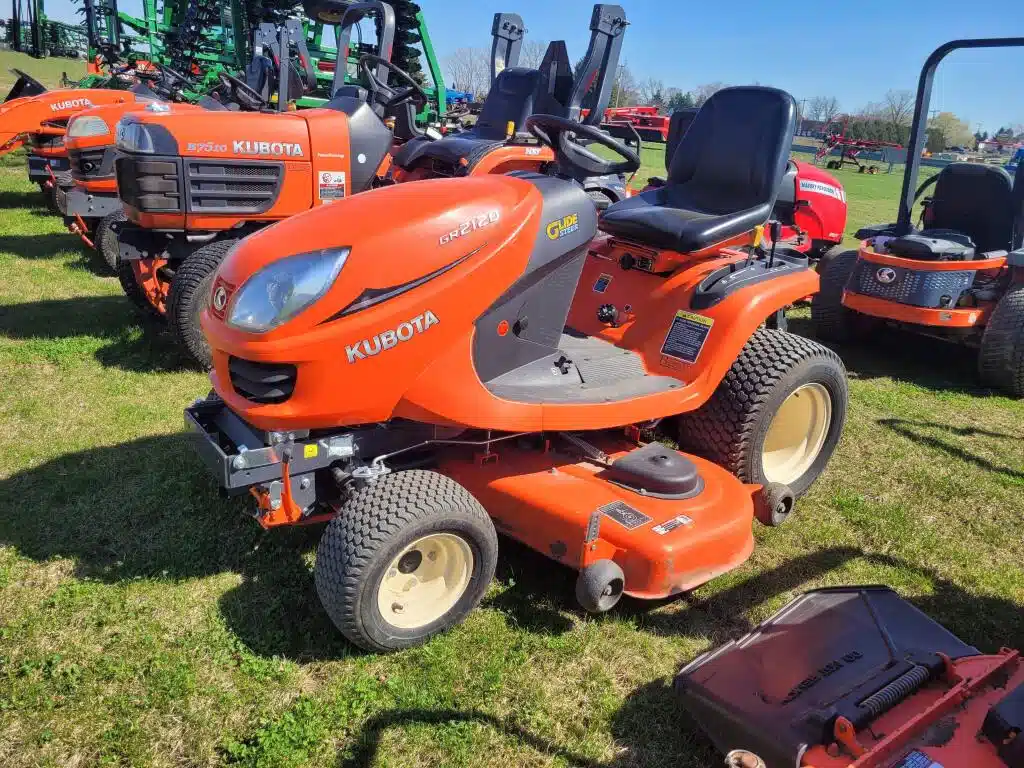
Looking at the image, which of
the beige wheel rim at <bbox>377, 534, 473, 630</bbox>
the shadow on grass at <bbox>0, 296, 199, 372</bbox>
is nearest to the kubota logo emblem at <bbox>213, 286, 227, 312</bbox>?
the beige wheel rim at <bbox>377, 534, 473, 630</bbox>

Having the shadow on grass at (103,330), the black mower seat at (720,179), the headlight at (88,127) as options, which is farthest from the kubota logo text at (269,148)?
the headlight at (88,127)

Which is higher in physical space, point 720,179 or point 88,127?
point 720,179

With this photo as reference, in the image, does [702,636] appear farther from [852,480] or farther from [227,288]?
[227,288]

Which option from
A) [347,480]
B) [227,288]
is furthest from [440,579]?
[227,288]

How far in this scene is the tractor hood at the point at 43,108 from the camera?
787 centimetres

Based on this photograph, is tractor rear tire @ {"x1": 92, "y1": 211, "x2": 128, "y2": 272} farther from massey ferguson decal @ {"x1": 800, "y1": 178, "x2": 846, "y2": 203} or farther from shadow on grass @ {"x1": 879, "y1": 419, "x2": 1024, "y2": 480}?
massey ferguson decal @ {"x1": 800, "y1": 178, "x2": 846, "y2": 203}

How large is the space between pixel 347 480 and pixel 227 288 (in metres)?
0.68

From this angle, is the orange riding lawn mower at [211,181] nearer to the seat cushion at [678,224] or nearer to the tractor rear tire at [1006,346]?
the seat cushion at [678,224]

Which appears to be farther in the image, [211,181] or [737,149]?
[211,181]

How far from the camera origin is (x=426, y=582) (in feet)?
8.24

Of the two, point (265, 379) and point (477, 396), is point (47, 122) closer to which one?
point (265, 379)

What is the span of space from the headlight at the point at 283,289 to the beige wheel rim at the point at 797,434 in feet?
6.86

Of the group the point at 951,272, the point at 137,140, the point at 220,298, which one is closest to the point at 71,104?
the point at 137,140

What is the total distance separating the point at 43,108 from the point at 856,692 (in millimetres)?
8941
